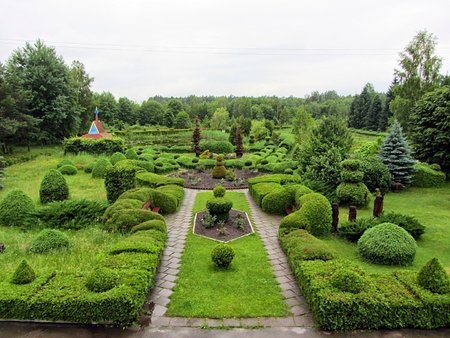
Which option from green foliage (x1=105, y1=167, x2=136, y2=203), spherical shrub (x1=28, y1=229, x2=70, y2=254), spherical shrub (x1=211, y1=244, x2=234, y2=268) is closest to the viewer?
spherical shrub (x1=211, y1=244, x2=234, y2=268)

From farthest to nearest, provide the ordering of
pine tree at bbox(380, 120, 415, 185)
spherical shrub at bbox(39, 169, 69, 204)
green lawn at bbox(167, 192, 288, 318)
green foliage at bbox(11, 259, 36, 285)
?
pine tree at bbox(380, 120, 415, 185) < spherical shrub at bbox(39, 169, 69, 204) < green lawn at bbox(167, 192, 288, 318) < green foliage at bbox(11, 259, 36, 285)

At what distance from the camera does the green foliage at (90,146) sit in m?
30.1

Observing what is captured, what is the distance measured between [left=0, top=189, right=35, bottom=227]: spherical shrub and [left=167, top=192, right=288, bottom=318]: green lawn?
6.39 m

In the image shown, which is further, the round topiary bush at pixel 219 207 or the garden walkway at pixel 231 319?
the round topiary bush at pixel 219 207

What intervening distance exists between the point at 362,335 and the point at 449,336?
1.58m

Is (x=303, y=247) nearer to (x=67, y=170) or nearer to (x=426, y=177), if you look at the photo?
(x=426, y=177)

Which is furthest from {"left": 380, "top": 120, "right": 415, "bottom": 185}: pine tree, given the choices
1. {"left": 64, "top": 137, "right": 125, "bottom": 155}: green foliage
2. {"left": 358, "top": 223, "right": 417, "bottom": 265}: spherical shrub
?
{"left": 64, "top": 137, "right": 125, "bottom": 155}: green foliage

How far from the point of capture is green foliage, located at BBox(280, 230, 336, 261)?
8091mm

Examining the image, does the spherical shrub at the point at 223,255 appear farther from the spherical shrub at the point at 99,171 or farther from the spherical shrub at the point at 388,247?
the spherical shrub at the point at 99,171

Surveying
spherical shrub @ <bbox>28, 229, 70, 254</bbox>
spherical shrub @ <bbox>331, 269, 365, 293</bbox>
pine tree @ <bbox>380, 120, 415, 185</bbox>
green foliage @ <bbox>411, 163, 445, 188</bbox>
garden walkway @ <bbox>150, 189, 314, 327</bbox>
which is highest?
pine tree @ <bbox>380, 120, 415, 185</bbox>

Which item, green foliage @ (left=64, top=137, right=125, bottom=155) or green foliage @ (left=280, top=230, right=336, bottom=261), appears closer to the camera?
green foliage @ (left=280, top=230, right=336, bottom=261)

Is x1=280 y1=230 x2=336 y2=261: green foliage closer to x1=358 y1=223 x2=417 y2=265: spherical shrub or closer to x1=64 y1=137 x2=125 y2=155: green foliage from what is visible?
x1=358 y1=223 x2=417 y2=265: spherical shrub

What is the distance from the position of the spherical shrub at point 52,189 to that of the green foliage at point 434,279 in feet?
47.0

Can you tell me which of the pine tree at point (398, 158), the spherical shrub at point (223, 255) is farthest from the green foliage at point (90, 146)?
the spherical shrub at point (223, 255)
